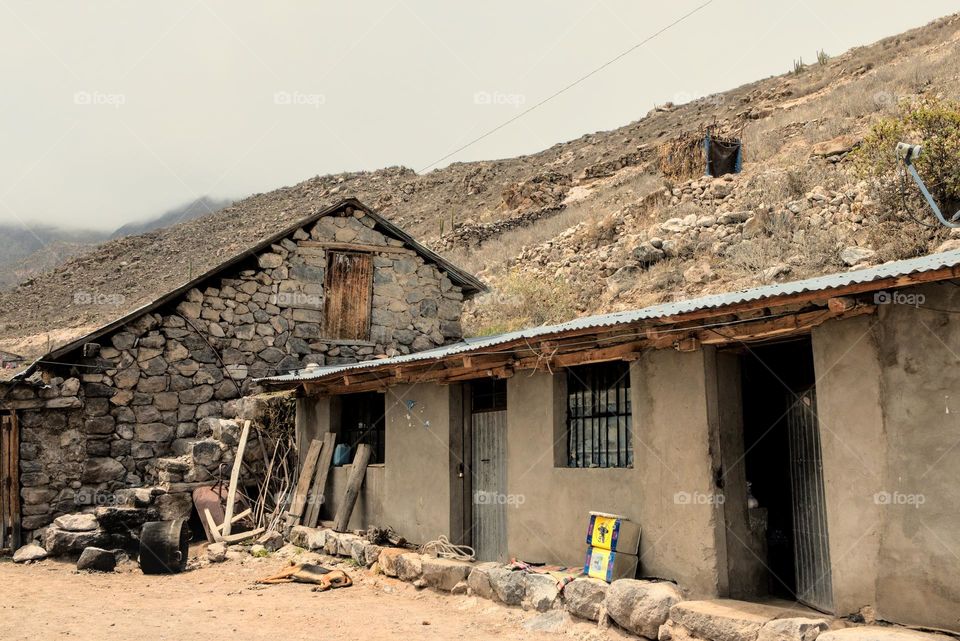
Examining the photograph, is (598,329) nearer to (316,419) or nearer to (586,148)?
(316,419)

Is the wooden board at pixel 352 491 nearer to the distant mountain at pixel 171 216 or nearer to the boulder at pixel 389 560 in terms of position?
the boulder at pixel 389 560

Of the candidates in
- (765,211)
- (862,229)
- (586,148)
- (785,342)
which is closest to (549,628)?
(785,342)

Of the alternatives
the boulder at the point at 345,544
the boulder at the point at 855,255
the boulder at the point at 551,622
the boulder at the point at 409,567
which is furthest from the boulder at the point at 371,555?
the boulder at the point at 855,255

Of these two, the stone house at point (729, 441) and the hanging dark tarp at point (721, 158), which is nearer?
the stone house at point (729, 441)

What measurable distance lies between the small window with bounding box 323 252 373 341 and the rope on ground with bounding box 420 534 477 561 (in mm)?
5635

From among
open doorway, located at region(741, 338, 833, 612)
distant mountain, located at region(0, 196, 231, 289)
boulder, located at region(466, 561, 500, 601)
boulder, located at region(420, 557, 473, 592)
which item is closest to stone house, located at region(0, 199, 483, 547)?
boulder, located at region(420, 557, 473, 592)

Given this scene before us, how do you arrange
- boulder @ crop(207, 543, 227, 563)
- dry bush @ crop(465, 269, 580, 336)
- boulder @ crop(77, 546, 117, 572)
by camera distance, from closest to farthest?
boulder @ crop(77, 546, 117, 572) < boulder @ crop(207, 543, 227, 563) < dry bush @ crop(465, 269, 580, 336)

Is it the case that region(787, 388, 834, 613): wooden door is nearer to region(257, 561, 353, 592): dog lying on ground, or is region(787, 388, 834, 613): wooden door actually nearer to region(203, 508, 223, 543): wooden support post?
region(257, 561, 353, 592): dog lying on ground

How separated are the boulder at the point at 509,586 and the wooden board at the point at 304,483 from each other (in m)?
4.82

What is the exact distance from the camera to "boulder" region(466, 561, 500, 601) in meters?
8.48

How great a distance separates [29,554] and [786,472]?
1057cm

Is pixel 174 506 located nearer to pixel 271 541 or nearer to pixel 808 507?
pixel 271 541

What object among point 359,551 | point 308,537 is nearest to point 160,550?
point 308,537

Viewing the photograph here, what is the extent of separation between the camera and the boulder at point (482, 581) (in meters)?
8.48
